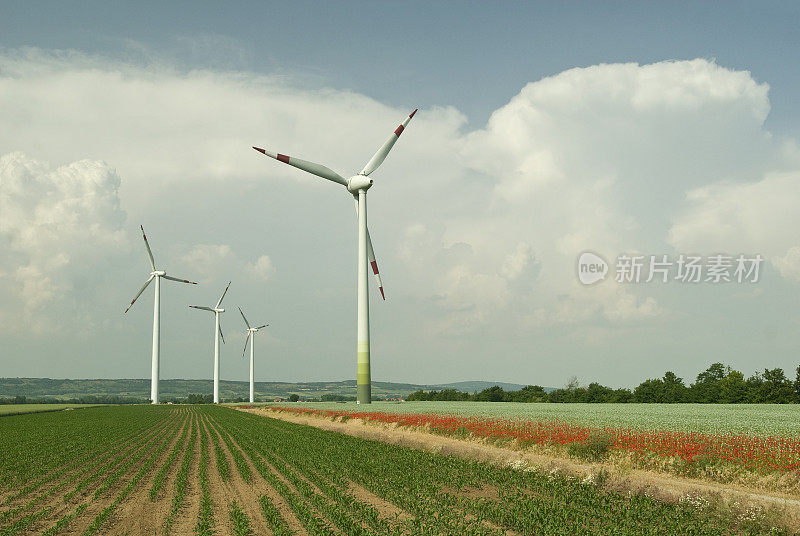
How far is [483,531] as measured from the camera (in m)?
17.7

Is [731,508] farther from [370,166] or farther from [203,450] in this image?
[370,166]

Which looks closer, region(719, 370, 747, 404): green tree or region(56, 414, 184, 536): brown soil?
region(56, 414, 184, 536): brown soil

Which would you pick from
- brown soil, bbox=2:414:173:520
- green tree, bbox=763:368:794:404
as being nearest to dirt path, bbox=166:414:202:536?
brown soil, bbox=2:414:173:520

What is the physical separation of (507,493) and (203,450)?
26.9 m

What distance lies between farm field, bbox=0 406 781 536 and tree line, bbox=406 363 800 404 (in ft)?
310

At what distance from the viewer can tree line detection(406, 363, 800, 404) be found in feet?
355

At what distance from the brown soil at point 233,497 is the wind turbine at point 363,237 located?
51.2 m

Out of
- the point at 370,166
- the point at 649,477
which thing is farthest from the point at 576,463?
the point at 370,166

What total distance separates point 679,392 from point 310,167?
88.2 meters

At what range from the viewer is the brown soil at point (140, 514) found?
20.1 metres

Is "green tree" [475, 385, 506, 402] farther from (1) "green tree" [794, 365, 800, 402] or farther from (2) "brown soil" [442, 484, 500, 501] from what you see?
(2) "brown soil" [442, 484, 500, 501]

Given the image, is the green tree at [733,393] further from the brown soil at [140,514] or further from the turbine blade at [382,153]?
the brown soil at [140,514]

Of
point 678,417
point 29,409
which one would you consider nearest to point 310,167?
point 678,417

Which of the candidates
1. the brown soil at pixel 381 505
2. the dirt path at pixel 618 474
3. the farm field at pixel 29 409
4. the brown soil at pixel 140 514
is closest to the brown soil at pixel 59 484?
the brown soil at pixel 140 514
